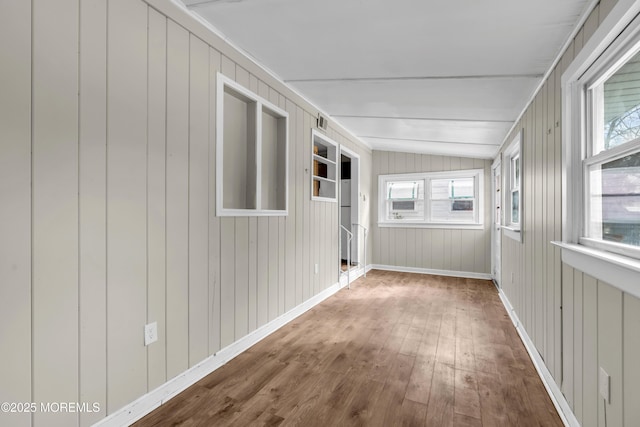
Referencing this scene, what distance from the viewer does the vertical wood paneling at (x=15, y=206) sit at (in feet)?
4.03

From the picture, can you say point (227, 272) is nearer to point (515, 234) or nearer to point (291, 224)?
point (291, 224)

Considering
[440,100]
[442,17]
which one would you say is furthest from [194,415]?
[440,100]

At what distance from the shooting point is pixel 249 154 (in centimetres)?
276

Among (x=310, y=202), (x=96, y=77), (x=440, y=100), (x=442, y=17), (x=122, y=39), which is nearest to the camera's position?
(x=96, y=77)

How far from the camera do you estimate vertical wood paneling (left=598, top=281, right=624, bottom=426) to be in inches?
48.3

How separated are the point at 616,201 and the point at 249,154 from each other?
2397 millimetres

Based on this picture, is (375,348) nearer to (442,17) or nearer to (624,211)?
(624,211)

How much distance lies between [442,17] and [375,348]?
2.40 m

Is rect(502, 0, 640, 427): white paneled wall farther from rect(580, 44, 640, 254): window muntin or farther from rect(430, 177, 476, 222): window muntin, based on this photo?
rect(430, 177, 476, 222): window muntin

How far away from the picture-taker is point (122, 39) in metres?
1.63

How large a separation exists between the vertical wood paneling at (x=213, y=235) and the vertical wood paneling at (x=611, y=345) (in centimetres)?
218

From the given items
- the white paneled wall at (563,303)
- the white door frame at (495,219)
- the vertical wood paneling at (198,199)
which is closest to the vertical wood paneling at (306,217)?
the vertical wood paneling at (198,199)

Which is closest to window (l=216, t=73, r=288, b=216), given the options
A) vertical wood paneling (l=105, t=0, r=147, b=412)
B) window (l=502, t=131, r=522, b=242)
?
vertical wood paneling (l=105, t=0, r=147, b=412)

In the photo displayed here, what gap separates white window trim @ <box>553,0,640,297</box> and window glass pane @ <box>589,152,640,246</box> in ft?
0.25
